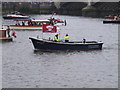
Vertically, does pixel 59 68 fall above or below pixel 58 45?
below

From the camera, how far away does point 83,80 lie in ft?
149

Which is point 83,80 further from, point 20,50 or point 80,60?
point 20,50

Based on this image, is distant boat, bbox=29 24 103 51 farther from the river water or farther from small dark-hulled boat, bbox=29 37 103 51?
the river water

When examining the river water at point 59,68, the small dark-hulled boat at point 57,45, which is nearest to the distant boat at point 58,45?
the small dark-hulled boat at point 57,45

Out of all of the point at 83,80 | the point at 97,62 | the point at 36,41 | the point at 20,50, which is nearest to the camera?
the point at 83,80

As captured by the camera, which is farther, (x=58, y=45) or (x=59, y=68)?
(x=58, y=45)

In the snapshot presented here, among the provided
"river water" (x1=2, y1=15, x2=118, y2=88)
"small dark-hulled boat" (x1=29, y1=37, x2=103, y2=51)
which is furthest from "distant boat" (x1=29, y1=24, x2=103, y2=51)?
"river water" (x1=2, y1=15, x2=118, y2=88)

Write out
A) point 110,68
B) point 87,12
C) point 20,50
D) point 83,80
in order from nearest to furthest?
point 83,80 → point 110,68 → point 20,50 → point 87,12

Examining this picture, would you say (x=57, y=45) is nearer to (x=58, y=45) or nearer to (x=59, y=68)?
(x=58, y=45)

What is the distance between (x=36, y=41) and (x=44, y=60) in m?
5.07

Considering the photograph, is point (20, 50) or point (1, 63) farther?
point (20, 50)

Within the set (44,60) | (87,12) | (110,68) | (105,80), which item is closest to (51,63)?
(44,60)

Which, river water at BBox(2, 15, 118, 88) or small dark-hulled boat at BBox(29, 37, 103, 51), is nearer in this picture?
river water at BBox(2, 15, 118, 88)

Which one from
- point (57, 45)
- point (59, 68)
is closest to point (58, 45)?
point (57, 45)
